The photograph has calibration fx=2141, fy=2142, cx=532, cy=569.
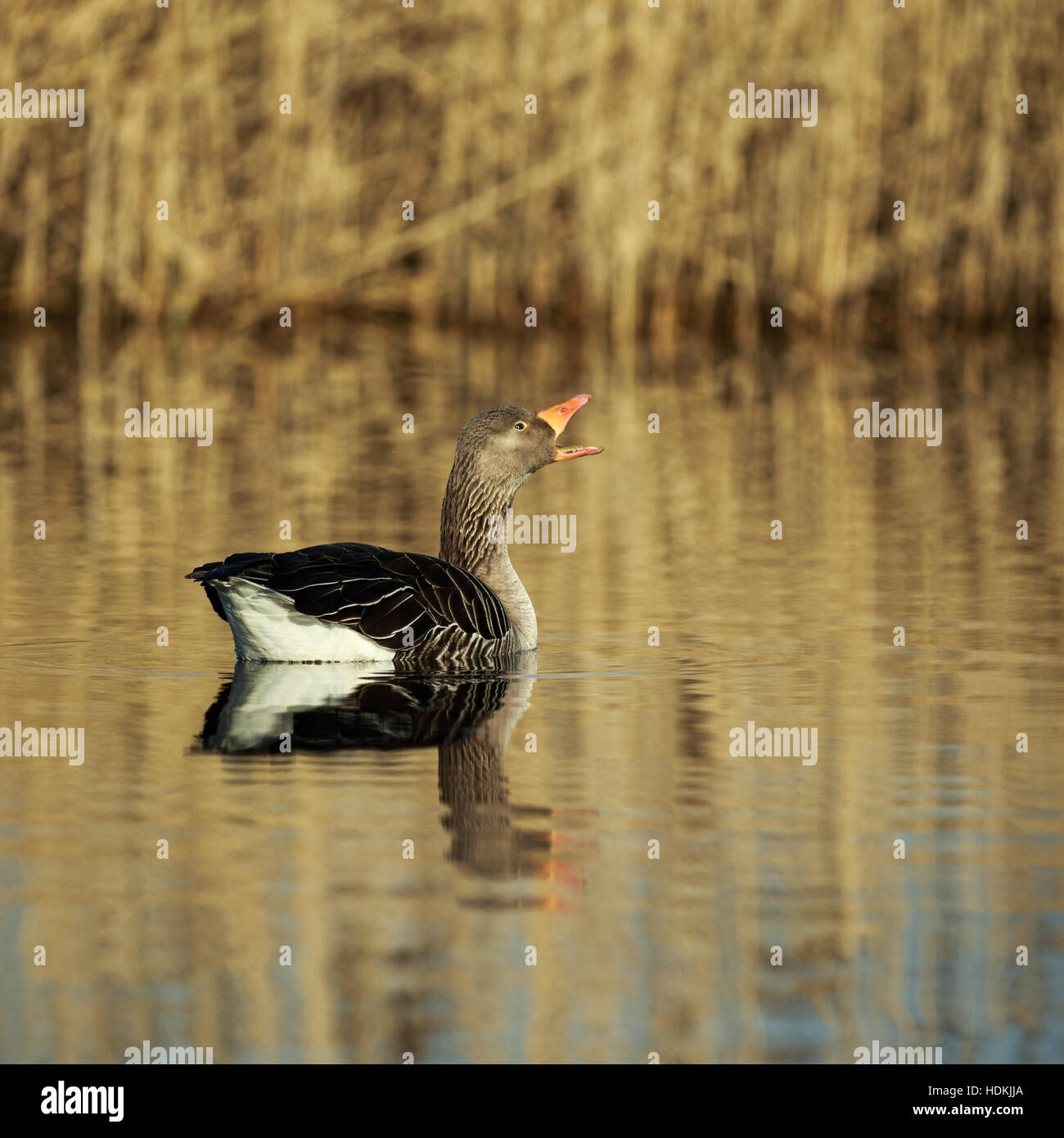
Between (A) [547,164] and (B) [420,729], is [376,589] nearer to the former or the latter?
(B) [420,729]

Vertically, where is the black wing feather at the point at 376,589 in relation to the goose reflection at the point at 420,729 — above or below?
above

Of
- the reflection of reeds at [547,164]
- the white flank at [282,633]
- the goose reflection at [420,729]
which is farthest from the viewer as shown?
the reflection of reeds at [547,164]

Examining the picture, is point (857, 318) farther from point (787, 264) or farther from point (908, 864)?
point (908, 864)

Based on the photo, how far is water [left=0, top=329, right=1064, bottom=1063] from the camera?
16.1 ft

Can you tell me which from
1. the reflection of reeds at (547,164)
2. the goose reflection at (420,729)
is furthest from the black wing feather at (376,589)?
the reflection of reeds at (547,164)

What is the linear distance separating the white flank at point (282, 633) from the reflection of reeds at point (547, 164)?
17244 mm

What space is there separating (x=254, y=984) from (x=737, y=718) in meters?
3.27

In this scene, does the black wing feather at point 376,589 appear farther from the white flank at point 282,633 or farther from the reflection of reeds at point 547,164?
the reflection of reeds at point 547,164

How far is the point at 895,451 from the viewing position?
692 inches

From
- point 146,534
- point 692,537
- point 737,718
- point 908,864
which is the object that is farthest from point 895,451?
point 908,864

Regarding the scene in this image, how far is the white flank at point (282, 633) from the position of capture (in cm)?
834

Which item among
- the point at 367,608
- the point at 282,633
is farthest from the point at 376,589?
the point at 282,633

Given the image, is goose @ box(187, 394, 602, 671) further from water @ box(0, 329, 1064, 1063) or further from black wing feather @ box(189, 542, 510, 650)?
water @ box(0, 329, 1064, 1063)

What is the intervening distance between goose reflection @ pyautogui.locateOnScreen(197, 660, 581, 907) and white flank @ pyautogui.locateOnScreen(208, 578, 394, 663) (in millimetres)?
63
